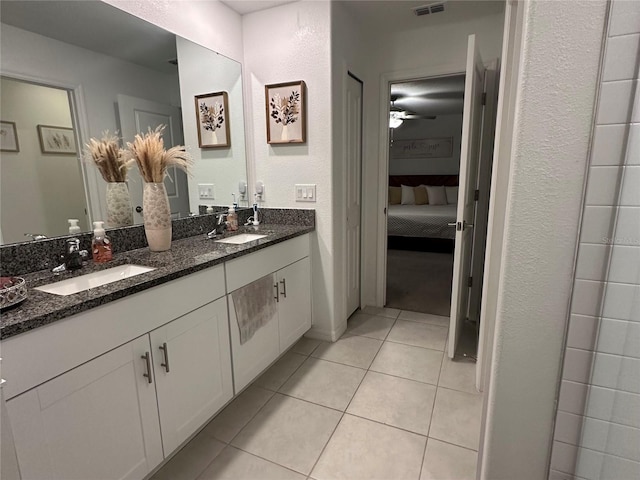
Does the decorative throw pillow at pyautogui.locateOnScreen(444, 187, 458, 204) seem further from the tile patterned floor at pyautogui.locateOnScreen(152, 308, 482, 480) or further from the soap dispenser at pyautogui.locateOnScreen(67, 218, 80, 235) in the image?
the soap dispenser at pyautogui.locateOnScreen(67, 218, 80, 235)

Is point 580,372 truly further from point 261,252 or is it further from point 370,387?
point 261,252

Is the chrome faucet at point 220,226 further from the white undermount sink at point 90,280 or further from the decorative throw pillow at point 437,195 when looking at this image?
the decorative throw pillow at point 437,195

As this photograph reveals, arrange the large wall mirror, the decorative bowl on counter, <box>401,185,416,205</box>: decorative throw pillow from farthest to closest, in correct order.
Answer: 1. <box>401,185,416,205</box>: decorative throw pillow
2. the large wall mirror
3. the decorative bowl on counter

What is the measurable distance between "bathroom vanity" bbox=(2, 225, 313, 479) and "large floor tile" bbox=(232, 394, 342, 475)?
0.21 metres

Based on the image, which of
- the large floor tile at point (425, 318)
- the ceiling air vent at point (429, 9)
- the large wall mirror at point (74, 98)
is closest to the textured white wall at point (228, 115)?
the large wall mirror at point (74, 98)

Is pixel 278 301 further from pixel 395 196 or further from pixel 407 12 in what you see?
pixel 395 196

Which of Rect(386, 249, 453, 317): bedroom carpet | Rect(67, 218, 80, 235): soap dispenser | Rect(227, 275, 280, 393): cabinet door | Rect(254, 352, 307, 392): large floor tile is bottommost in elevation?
Rect(254, 352, 307, 392): large floor tile

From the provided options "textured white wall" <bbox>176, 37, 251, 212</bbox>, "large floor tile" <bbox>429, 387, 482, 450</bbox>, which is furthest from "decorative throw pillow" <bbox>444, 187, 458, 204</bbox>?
"large floor tile" <bbox>429, 387, 482, 450</bbox>

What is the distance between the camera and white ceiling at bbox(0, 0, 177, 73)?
1336 millimetres

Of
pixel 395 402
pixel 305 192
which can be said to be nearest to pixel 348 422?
pixel 395 402

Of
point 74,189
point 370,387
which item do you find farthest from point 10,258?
point 370,387

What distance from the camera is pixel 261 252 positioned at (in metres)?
1.85

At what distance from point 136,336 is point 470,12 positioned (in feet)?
9.44

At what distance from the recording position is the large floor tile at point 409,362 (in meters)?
2.10
